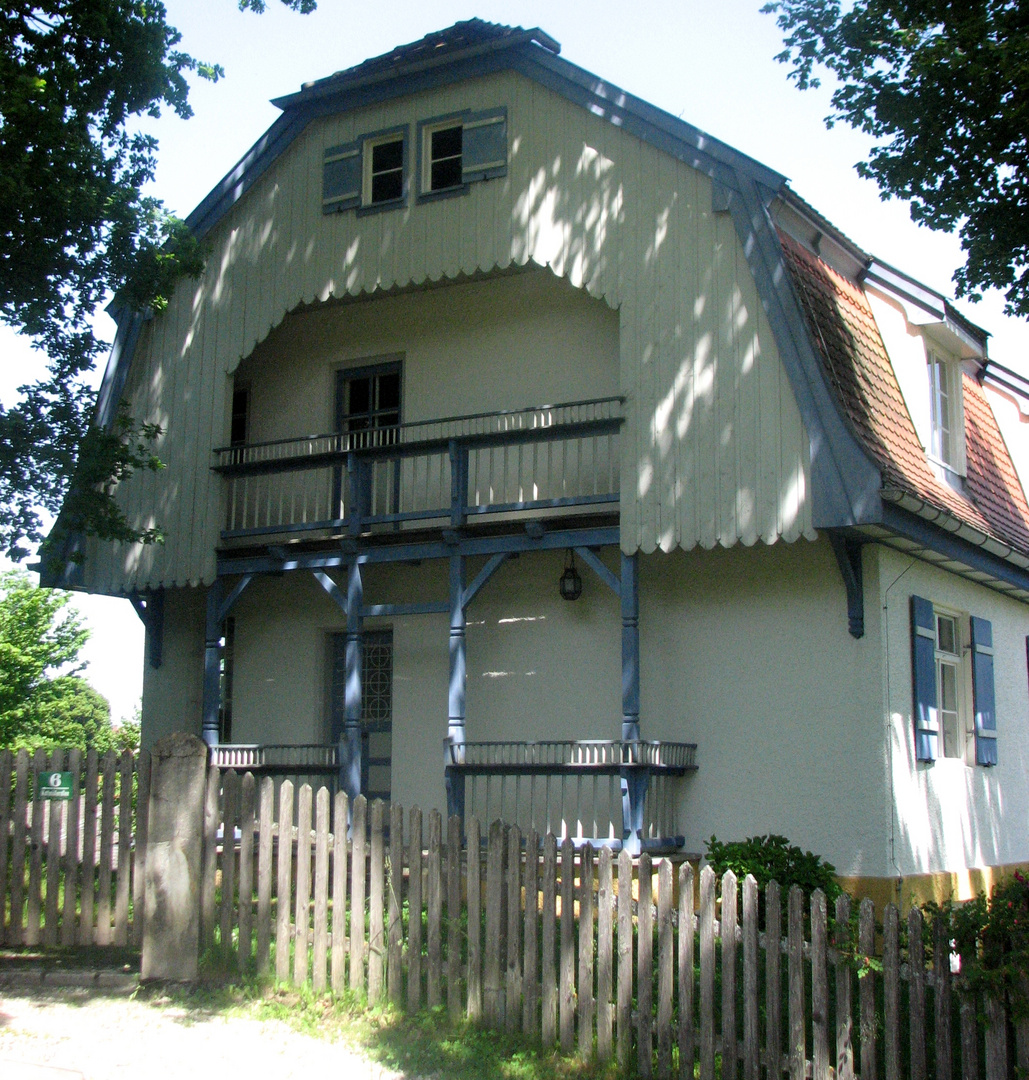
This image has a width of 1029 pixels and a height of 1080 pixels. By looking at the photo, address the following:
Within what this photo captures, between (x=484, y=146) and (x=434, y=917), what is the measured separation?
8.69 m

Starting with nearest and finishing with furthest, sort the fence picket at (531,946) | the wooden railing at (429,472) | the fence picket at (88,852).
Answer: the fence picket at (531,946)
the fence picket at (88,852)
the wooden railing at (429,472)

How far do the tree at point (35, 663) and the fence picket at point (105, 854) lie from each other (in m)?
19.5

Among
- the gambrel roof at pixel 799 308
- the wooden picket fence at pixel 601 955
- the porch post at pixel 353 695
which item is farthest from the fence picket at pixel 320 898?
the gambrel roof at pixel 799 308

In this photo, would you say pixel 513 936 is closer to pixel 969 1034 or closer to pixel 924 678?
pixel 969 1034

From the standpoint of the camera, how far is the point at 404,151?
14.6 metres

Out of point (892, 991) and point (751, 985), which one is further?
point (751, 985)

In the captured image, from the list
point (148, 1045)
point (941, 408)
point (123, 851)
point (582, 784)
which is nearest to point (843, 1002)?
point (148, 1045)

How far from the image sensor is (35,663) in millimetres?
29719

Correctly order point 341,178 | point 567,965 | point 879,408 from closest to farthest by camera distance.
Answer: point 567,965
point 879,408
point 341,178

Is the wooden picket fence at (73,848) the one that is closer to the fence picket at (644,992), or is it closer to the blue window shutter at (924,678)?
the fence picket at (644,992)

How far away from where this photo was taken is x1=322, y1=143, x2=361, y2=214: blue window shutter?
14797 mm

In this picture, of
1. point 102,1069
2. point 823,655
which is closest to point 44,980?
point 102,1069

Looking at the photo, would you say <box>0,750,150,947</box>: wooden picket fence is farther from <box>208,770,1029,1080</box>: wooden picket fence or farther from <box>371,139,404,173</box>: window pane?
<box>371,139,404,173</box>: window pane

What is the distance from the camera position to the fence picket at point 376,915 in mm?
8445
